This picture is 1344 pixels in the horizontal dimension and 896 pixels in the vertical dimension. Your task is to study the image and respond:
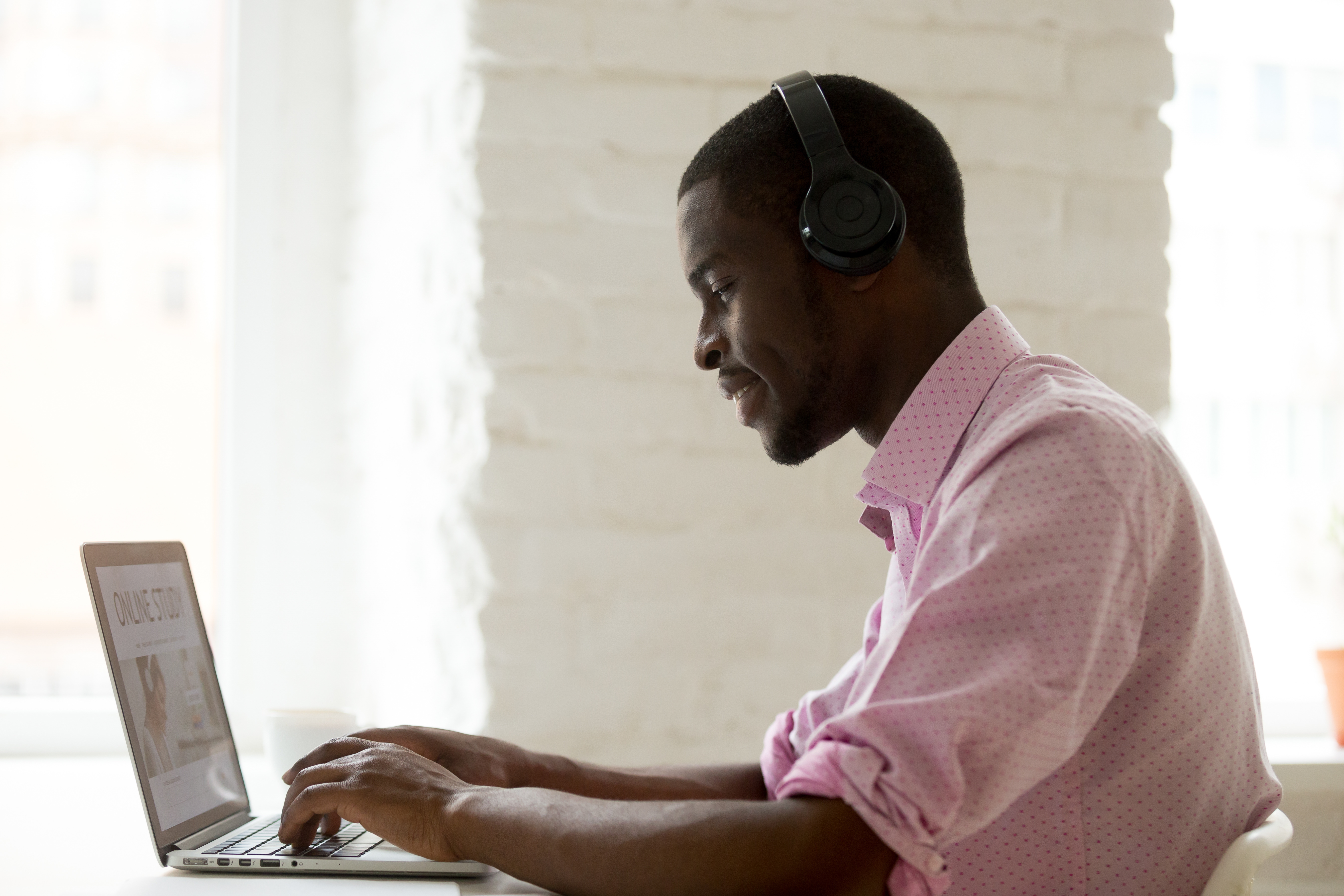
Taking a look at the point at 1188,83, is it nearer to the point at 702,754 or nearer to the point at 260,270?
the point at 702,754

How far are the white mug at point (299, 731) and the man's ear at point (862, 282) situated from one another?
2.16 ft

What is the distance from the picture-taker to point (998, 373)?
908 mm

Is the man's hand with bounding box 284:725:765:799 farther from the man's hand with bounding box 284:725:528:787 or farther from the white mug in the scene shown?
the white mug

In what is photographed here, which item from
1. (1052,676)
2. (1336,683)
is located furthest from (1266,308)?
(1052,676)

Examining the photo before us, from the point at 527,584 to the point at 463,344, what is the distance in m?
0.30

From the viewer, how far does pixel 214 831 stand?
3.13 feet

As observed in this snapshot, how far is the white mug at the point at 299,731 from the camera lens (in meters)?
1.19

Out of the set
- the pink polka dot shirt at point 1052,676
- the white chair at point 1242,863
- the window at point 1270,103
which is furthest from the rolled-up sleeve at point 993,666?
the window at point 1270,103

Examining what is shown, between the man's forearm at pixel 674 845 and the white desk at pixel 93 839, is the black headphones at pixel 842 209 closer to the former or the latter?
the man's forearm at pixel 674 845

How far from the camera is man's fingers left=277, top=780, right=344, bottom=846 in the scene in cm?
86

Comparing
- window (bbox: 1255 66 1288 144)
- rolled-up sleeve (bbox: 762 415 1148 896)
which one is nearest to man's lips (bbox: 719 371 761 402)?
rolled-up sleeve (bbox: 762 415 1148 896)

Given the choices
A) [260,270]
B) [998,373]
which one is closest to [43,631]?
[260,270]

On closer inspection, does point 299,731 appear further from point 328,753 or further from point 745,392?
point 745,392

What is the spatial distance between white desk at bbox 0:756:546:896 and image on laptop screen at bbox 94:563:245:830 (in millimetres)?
63
